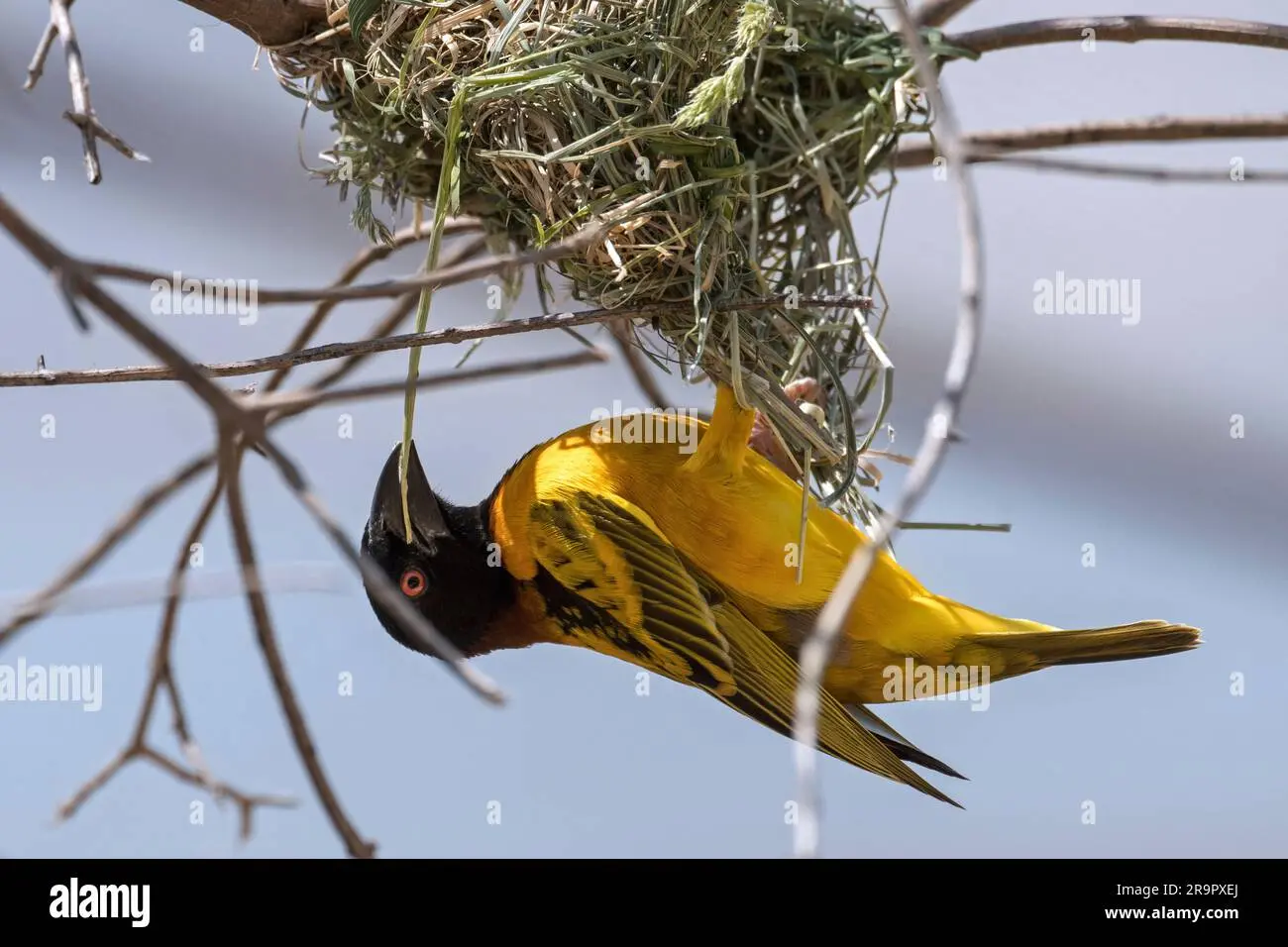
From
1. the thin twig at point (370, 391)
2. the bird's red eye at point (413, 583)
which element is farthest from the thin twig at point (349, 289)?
the bird's red eye at point (413, 583)

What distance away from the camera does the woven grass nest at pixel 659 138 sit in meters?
1.77

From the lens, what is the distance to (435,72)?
1875mm

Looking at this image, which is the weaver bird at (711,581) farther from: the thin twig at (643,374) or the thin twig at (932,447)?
the thin twig at (932,447)

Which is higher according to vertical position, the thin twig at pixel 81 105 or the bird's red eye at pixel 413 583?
the thin twig at pixel 81 105

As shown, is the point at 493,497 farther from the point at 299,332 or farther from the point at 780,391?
the point at 780,391

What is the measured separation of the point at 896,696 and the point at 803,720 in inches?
67.5

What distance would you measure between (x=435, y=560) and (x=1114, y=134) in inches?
54.7

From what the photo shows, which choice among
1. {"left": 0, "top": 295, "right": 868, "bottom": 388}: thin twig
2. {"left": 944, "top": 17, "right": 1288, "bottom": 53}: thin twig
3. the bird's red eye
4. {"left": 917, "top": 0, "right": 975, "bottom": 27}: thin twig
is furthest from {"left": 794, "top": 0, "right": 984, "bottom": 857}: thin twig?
the bird's red eye

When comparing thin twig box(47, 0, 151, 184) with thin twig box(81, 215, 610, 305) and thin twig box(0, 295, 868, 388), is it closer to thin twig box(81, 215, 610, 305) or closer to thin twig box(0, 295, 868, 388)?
thin twig box(0, 295, 868, 388)

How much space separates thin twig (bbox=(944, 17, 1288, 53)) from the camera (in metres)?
1.79

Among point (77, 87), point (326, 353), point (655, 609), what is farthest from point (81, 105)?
point (655, 609)

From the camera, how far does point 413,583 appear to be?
2.41 meters

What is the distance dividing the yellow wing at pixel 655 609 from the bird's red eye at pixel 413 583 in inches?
8.7

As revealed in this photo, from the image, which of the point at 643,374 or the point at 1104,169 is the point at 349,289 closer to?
the point at 1104,169
